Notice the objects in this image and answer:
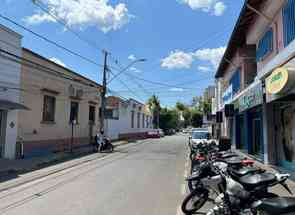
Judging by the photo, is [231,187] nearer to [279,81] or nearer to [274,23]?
[279,81]

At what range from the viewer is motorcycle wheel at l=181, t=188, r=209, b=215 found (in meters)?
7.05

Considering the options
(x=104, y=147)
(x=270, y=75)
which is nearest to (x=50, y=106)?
(x=104, y=147)

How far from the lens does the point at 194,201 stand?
7.18 meters

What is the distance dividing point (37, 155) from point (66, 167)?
→ 6076mm

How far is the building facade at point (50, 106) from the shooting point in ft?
65.2

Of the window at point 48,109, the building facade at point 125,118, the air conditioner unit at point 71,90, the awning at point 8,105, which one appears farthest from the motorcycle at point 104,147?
the building facade at point 125,118

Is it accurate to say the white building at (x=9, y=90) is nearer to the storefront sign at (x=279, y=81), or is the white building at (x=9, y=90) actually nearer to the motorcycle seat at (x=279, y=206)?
the storefront sign at (x=279, y=81)

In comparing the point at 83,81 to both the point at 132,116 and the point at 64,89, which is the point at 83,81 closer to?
the point at 64,89

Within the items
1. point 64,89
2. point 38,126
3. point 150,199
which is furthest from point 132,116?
point 150,199

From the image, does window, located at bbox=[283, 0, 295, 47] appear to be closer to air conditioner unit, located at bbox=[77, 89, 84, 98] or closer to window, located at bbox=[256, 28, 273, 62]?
window, located at bbox=[256, 28, 273, 62]

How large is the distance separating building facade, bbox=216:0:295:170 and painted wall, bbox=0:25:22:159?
1261cm

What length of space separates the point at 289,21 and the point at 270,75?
2.06 metres

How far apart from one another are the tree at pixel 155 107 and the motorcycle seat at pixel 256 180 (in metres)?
71.1

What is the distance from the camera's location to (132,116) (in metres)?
55.2
